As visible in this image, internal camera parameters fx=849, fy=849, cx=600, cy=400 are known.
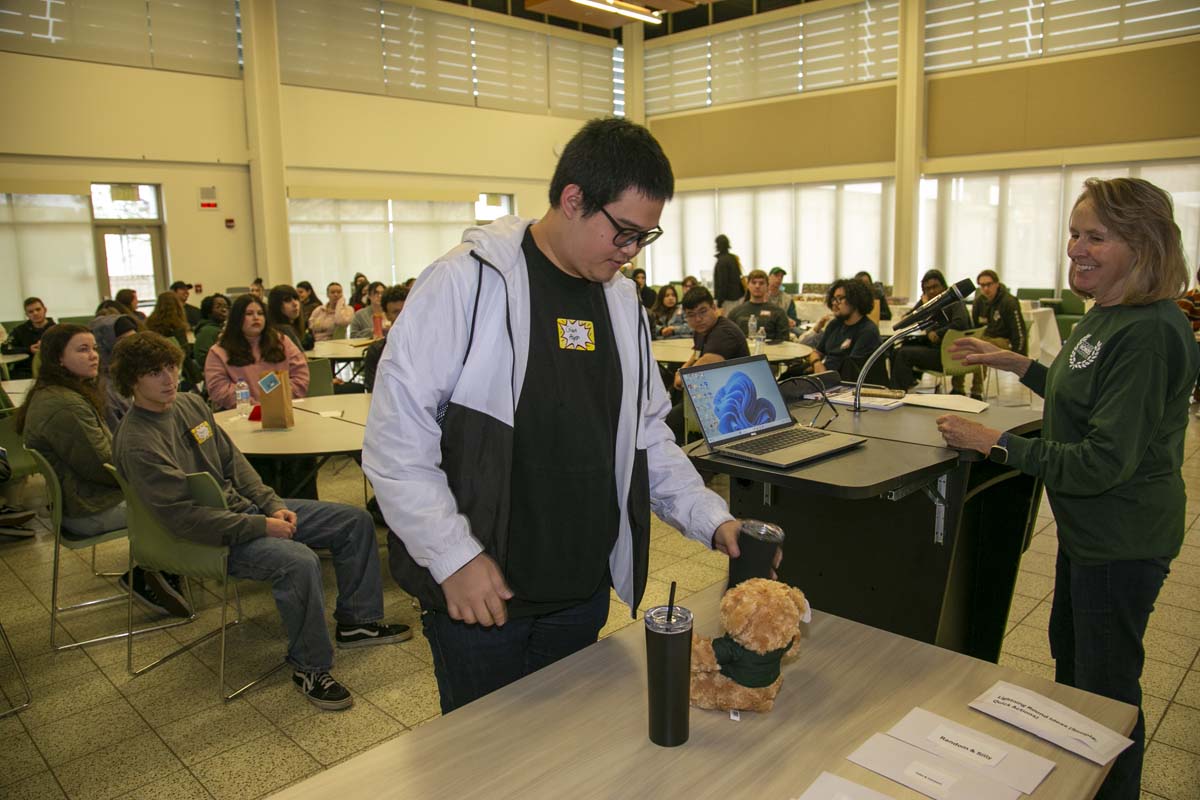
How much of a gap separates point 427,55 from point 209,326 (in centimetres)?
738

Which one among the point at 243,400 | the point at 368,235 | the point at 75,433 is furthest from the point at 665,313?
the point at 75,433

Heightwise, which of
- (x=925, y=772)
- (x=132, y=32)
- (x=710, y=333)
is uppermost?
(x=132, y=32)

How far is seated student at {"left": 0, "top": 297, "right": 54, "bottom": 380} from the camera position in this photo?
26.2ft

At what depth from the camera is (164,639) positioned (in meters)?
3.44

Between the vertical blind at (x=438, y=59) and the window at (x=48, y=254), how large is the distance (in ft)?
11.0

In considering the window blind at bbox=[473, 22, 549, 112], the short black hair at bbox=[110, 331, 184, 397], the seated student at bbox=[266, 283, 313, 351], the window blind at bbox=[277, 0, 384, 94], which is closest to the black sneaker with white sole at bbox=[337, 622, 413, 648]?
the short black hair at bbox=[110, 331, 184, 397]

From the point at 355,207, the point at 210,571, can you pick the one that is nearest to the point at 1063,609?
the point at 210,571

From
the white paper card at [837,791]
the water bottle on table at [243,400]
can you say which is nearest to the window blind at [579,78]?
the water bottle on table at [243,400]

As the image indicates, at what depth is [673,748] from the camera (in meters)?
1.16

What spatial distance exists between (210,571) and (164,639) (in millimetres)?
747

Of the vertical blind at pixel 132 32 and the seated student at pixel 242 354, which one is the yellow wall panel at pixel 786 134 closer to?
the vertical blind at pixel 132 32

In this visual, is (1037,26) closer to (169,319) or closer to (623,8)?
(623,8)

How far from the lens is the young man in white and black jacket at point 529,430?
134 centimetres

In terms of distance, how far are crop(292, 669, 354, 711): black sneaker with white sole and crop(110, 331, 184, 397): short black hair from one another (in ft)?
3.85
